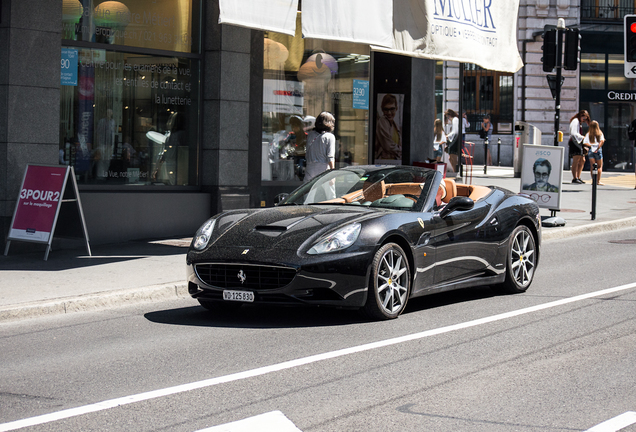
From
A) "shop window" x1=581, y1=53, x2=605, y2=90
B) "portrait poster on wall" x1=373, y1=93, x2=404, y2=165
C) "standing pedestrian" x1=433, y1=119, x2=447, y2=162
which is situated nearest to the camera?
"portrait poster on wall" x1=373, y1=93, x2=404, y2=165

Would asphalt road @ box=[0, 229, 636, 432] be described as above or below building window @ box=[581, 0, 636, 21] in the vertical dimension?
below

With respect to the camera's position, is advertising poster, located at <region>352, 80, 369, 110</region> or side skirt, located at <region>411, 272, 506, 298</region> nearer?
side skirt, located at <region>411, 272, 506, 298</region>

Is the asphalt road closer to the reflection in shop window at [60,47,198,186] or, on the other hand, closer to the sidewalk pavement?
the sidewalk pavement

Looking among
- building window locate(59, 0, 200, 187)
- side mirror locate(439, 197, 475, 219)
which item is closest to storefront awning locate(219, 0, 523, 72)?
building window locate(59, 0, 200, 187)

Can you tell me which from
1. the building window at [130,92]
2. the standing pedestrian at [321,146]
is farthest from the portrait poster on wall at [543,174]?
the building window at [130,92]

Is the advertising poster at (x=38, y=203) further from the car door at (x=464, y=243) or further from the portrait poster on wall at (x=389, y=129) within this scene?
the portrait poster on wall at (x=389, y=129)

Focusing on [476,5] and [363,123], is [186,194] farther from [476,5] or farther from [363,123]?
[476,5]

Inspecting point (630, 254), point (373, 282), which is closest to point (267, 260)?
point (373, 282)

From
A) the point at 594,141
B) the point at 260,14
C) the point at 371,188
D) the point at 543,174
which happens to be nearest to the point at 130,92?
the point at 260,14

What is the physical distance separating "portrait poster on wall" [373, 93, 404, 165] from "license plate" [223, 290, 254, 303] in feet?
35.1

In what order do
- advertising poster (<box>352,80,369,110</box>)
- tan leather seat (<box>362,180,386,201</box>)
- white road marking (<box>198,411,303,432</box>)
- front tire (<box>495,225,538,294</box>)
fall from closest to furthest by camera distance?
white road marking (<box>198,411,303,432</box>), tan leather seat (<box>362,180,386,201</box>), front tire (<box>495,225,538,294</box>), advertising poster (<box>352,80,369,110</box>)

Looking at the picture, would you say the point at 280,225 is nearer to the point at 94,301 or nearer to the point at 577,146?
the point at 94,301

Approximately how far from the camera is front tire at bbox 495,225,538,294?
9.13m

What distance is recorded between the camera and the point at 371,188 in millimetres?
8516
